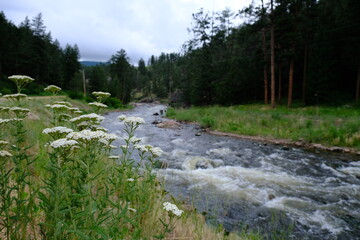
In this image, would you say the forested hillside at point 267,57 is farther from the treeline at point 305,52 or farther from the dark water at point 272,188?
the dark water at point 272,188

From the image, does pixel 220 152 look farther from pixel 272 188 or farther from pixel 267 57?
pixel 267 57

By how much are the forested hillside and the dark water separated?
16.2 metres

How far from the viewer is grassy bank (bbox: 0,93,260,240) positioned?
1.73 m

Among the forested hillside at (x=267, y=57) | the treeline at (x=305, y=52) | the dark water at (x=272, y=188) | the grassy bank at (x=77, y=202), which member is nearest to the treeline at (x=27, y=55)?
the forested hillside at (x=267, y=57)

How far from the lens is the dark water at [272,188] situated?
5.10 m

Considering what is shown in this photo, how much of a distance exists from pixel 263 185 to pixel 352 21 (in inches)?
1111

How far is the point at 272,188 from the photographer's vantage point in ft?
23.3

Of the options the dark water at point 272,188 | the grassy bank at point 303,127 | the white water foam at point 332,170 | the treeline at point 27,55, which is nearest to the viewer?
the dark water at point 272,188

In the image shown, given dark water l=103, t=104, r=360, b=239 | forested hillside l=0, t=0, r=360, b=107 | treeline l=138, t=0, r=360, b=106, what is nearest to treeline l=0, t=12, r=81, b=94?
forested hillside l=0, t=0, r=360, b=107

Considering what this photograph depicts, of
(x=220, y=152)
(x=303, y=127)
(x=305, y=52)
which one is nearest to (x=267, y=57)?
(x=305, y=52)

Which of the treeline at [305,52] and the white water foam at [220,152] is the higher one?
the treeline at [305,52]

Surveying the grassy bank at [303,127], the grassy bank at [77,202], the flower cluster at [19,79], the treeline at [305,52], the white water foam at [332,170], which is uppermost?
the treeline at [305,52]

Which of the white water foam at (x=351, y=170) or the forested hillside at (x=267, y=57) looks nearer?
the white water foam at (x=351, y=170)

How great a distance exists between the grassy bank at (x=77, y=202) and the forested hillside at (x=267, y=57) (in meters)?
24.1
